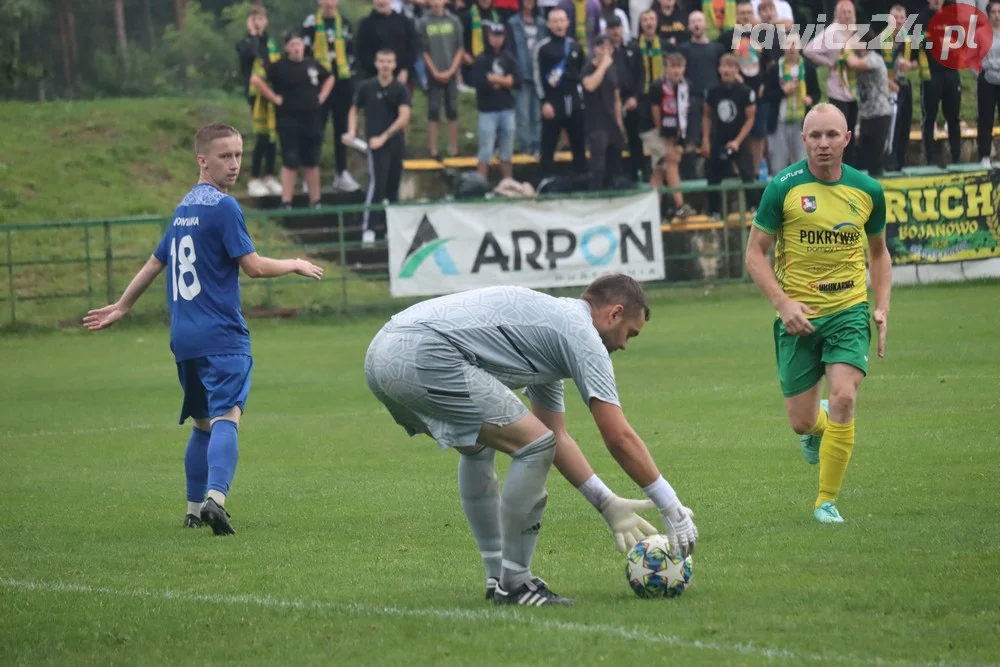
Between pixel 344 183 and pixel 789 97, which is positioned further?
pixel 344 183

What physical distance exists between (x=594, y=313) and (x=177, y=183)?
24.1 meters

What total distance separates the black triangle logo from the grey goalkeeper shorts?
16.3m

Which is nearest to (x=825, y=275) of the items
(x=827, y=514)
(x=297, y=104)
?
(x=827, y=514)

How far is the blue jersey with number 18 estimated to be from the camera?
28.7 feet

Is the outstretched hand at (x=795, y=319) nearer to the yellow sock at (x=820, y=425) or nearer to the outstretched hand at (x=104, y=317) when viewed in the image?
the yellow sock at (x=820, y=425)

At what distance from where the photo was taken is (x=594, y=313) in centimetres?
628

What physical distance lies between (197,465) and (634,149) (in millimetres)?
17442

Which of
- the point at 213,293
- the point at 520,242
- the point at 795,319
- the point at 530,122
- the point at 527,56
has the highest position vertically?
the point at 527,56

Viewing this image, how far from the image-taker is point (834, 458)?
8.28 metres

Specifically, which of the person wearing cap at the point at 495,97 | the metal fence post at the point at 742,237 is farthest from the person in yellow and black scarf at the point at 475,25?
the metal fence post at the point at 742,237

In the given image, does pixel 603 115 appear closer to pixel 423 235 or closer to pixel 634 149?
pixel 634 149

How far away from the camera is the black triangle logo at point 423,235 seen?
74.1ft

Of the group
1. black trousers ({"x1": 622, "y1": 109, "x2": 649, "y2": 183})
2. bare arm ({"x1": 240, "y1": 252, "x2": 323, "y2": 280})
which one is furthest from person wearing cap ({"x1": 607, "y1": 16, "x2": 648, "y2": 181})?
bare arm ({"x1": 240, "y1": 252, "x2": 323, "y2": 280})

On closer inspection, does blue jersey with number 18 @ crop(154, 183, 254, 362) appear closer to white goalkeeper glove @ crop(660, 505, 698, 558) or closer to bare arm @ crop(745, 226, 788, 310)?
bare arm @ crop(745, 226, 788, 310)
